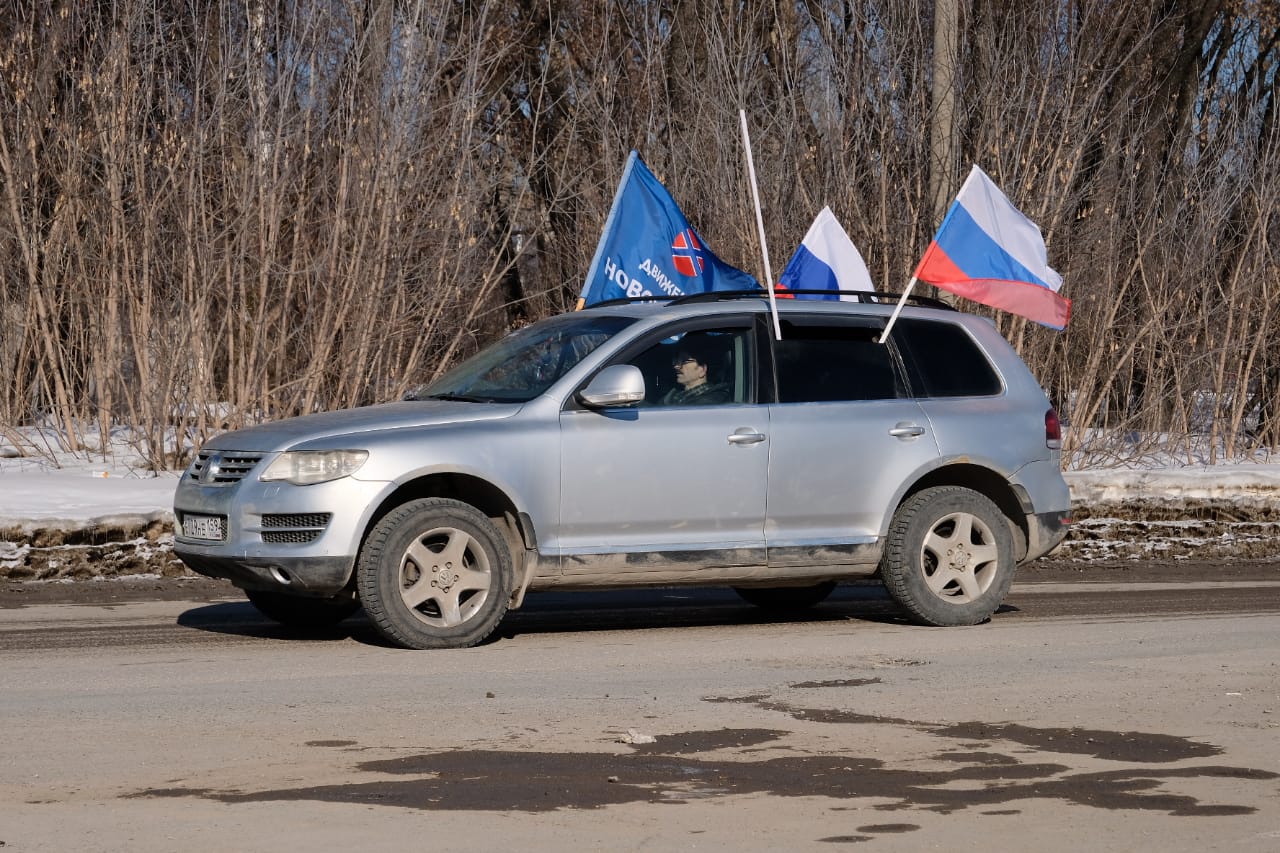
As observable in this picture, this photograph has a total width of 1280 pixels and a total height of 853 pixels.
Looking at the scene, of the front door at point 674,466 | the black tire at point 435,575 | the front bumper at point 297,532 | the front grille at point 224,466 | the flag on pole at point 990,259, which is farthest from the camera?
the flag on pole at point 990,259

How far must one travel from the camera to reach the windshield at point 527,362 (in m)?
9.83

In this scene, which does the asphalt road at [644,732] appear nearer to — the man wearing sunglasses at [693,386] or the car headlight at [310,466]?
the car headlight at [310,466]

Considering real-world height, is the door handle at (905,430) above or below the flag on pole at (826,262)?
below

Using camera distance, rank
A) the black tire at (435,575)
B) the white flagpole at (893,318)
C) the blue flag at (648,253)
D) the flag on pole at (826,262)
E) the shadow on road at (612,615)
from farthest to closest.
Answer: the flag on pole at (826,262) < the blue flag at (648,253) < the white flagpole at (893,318) < the shadow on road at (612,615) < the black tire at (435,575)

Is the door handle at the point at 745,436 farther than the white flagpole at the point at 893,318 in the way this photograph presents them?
No

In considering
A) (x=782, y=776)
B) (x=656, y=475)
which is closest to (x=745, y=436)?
(x=656, y=475)

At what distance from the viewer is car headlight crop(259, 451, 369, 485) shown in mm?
9094

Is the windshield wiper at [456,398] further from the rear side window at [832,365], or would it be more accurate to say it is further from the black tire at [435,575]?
the rear side window at [832,365]

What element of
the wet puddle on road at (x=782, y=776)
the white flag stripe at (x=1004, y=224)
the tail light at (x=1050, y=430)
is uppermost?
the white flag stripe at (x=1004, y=224)

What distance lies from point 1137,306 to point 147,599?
40.1ft

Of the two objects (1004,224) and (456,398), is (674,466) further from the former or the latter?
(1004,224)

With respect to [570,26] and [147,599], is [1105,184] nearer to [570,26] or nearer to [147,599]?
[570,26]

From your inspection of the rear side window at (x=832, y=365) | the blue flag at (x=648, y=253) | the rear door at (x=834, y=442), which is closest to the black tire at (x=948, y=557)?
the rear door at (x=834, y=442)

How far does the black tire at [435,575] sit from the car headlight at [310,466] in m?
0.32
